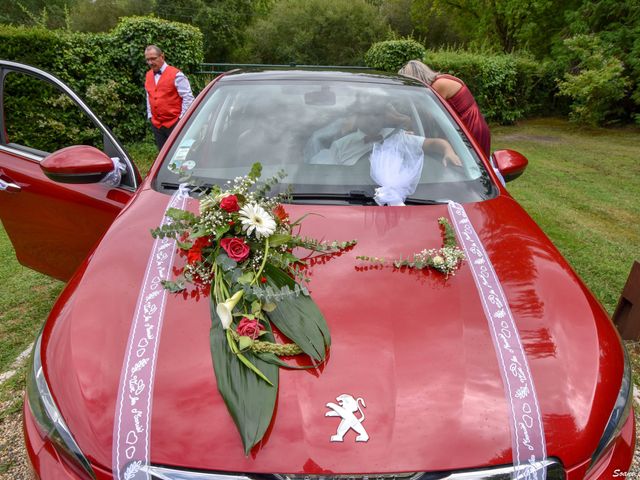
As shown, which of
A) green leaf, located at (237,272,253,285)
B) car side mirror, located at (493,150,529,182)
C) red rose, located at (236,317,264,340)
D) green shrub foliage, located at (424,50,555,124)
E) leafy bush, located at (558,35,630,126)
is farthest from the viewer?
green shrub foliage, located at (424,50,555,124)

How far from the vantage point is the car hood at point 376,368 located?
118cm

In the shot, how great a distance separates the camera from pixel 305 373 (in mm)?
1315

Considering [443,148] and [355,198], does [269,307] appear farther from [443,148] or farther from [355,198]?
[443,148]

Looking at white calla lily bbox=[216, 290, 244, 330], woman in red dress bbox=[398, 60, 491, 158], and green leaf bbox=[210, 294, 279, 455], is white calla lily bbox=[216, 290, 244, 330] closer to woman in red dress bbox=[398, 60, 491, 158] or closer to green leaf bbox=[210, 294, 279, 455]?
green leaf bbox=[210, 294, 279, 455]

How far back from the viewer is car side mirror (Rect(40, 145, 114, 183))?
2.29 meters

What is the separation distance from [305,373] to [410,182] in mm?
1125

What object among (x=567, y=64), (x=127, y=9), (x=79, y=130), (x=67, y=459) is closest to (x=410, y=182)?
(x=67, y=459)

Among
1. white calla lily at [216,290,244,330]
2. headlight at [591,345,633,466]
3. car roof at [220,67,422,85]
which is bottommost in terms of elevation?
headlight at [591,345,633,466]

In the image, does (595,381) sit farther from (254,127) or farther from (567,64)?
(567,64)

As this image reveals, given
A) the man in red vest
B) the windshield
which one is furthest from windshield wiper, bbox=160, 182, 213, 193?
the man in red vest

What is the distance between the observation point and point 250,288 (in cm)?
152

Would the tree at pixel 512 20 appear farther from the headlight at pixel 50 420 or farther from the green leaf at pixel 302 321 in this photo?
the headlight at pixel 50 420

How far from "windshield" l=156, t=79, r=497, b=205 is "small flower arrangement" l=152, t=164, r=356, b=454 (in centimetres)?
36

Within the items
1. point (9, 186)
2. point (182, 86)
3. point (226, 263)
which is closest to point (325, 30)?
point (182, 86)
